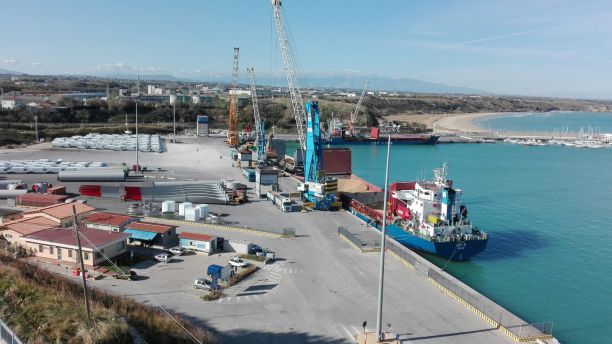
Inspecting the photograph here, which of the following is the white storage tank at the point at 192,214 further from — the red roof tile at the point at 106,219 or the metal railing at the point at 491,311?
the metal railing at the point at 491,311

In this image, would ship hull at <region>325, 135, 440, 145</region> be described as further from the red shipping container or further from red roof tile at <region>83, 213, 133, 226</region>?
red roof tile at <region>83, 213, 133, 226</region>

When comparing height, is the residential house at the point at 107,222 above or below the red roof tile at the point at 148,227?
below

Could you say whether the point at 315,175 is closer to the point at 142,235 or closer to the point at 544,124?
the point at 142,235

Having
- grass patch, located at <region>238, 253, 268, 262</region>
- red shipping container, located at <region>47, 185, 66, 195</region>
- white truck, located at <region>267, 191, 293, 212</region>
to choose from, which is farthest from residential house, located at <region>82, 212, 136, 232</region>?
white truck, located at <region>267, 191, 293, 212</region>

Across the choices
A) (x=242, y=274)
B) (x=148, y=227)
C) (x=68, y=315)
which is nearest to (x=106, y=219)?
(x=148, y=227)

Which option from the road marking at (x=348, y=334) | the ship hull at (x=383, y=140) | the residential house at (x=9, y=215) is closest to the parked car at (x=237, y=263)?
the road marking at (x=348, y=334)

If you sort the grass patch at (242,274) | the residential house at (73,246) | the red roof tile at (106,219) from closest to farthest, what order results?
the grass patch at (242,274) → the residential house at (73,246) → the red roof tile at (106,219)
